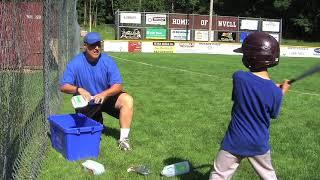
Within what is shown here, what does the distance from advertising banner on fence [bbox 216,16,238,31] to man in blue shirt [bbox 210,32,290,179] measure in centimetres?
4898

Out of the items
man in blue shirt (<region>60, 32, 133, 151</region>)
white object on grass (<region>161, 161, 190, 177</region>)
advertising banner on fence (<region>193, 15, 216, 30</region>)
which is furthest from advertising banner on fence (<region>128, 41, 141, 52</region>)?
white object on grass (<region>161, 161, 190, 177</region>)

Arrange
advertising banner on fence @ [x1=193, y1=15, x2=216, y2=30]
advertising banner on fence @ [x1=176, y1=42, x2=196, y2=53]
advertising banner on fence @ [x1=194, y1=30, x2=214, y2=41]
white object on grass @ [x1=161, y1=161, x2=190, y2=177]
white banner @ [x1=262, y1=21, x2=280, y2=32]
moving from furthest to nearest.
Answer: white banner @ [x1=262, y1=21, x2=280, y2=32]
advertising banner on fence @ [x1=193, y1=15, x2=216, y2=30]
advertising banner on fence @ [x1=194, y1=30, x2=214, y2=41]
advertising banner on fence @ [x1=176, y1=42, x2=196, y2=53]
white object on grass @ [x1=161, y1=161, x2=190, y2=177]

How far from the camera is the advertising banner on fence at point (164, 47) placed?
134 feet

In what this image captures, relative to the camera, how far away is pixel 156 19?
166ft

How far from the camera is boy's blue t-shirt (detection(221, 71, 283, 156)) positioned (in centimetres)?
431

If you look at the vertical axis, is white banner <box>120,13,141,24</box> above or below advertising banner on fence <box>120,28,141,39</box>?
above

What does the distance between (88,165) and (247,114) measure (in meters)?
2.20

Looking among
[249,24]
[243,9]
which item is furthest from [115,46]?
[243,9]

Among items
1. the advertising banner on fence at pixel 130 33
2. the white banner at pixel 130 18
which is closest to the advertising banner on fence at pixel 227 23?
the white banner at pixel 130 18

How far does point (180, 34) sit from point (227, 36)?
199 inches

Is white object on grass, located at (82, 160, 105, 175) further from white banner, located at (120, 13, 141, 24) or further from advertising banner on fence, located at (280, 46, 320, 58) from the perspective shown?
white banner, located at (120, 13, 141, 24)

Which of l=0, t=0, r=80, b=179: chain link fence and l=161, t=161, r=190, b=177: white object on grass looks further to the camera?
l=161, t=161, r=190, b=177: white object on grass

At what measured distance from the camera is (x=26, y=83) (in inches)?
300

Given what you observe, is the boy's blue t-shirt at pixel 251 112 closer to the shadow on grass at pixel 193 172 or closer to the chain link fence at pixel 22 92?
the shadow on grass at pixel 193 172
